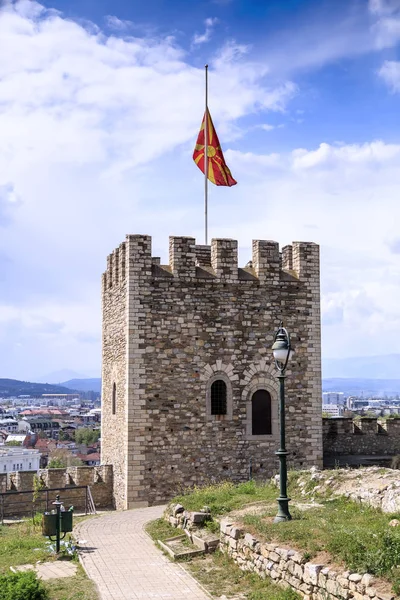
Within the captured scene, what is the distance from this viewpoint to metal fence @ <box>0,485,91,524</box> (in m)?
20.7

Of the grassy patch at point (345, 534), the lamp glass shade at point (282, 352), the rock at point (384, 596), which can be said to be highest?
the lamp glass shade at point (282, 352)

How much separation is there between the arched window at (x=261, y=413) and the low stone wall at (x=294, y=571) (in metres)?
8.47

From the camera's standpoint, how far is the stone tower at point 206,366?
68.8 feet

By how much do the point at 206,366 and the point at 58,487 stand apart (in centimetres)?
567

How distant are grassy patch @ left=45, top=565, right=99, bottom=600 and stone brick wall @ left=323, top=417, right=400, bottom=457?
1315 centimetres

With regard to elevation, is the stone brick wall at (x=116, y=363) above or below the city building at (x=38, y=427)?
above

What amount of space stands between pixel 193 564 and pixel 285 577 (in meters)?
2.83

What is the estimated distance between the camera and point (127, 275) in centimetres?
2136

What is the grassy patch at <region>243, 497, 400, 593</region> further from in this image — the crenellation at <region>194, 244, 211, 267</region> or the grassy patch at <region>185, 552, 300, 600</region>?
the crenellation at <region>194, 244, 211, 267</region>

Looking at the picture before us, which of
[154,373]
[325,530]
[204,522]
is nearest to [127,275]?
[154,373]

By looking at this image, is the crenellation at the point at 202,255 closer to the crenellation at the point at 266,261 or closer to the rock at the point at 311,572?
the crenellation at the point at 266,261

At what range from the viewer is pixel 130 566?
44.0 feet

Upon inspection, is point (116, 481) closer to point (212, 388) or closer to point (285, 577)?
point (212, 388)

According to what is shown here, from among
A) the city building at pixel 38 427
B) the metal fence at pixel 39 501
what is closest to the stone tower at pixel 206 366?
the metal fence at pixel 39 501
